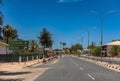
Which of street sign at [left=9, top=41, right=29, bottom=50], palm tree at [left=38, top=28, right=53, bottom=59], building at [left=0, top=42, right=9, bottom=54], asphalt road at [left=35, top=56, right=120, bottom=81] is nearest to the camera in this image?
Answer: asphalt road at [left=35, top=56, right=120, bottom=81]

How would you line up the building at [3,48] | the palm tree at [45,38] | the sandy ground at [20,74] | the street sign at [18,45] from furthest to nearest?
the palm tree at [45,38]
the building at [3,48]
the street sign at [18,45]
the sandy ground at [20,74]

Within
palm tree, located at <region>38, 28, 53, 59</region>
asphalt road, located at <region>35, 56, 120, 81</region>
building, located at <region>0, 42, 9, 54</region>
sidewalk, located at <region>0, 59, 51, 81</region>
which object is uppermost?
palm tree, located at <region>38, 28, 53, 59</region>

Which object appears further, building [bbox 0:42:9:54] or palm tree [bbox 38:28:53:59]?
palm tree [bbox 38:28:53:59]

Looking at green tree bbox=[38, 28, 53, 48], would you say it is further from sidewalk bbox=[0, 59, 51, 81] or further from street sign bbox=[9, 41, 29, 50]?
sidewalk bbox=[0, 59, 51, 81]

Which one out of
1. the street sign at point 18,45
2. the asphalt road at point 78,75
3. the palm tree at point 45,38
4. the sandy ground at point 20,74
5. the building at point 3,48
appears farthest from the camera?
the palm tree at point 45,38

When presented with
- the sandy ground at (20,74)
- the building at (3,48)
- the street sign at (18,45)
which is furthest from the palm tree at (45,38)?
the sandy ground at (20,74)

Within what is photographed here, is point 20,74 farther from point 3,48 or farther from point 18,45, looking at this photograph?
point 3,48

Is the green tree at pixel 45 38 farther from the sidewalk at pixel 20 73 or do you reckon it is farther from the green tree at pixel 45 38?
the sidewalk at pixel 20 73

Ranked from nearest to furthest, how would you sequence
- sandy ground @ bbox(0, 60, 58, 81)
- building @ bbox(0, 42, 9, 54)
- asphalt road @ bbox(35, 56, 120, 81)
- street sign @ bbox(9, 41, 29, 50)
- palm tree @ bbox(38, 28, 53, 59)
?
asphalt road @ bbox(35, 56, 120, 81) < sandy ground @ bbox(0, 60, 58, 81) < street sign @ bbox(9, 41, 29, 50) < building @ bbox(0, 42, 9, 54) < palm tree @ bbox(38, 28, 53, 59)

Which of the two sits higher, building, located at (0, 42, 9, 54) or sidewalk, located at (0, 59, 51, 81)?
building, located at (0, 42, 9, 54)

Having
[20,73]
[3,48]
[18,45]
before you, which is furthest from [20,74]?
[3,48]

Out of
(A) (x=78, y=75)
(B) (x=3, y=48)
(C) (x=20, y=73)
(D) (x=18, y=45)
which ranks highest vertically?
(D) (x=18, y=45)

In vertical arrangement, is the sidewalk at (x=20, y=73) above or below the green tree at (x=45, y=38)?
below

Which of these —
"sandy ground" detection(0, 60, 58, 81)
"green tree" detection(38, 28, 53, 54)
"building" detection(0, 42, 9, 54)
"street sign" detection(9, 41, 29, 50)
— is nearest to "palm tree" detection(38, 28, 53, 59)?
"green tree" detection(38, 28, 53, 54)
